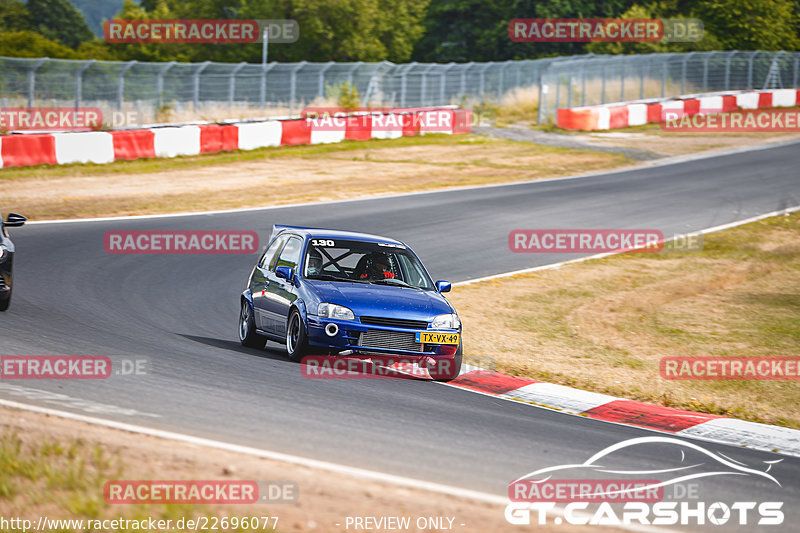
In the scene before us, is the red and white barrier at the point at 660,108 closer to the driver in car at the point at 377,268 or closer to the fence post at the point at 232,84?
the fence post at the point at 232,84

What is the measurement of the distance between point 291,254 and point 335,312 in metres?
1.64

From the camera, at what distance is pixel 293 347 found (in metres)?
10.7

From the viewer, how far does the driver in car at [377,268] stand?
11352 mm

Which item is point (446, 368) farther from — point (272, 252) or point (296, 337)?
point (272, 252)

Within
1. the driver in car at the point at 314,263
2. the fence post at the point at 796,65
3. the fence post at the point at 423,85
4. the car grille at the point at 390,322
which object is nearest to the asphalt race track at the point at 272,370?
the car grille at the point at 390,322

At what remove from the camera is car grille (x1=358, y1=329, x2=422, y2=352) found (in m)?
10.1

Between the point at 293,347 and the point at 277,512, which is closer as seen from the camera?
the point at 277,512

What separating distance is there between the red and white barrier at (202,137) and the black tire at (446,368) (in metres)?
19.8

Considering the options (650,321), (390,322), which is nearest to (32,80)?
(650,321)

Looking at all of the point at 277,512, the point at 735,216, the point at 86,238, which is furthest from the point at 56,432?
the point at 735,216

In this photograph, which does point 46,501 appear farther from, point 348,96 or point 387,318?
point 348,96

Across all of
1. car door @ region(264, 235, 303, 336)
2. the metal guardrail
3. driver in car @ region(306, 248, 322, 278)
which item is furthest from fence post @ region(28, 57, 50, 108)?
driver in car @ region(306, 248, 322, 278)

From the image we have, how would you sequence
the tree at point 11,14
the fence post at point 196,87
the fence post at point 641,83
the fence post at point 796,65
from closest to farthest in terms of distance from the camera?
the fence post at point 196,87 < the fence post at point 641,83 < the fence post at point 796,65 < the tree at point 11,14

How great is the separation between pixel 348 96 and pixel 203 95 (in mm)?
7528
